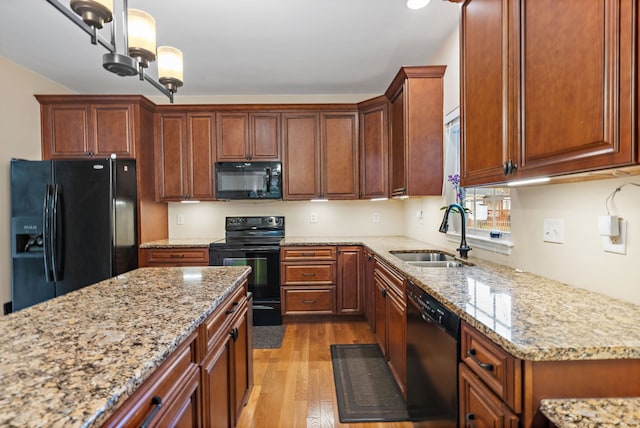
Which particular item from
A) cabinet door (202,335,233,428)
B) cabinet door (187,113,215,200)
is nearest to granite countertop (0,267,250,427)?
cabinet door (202,335,233,428)

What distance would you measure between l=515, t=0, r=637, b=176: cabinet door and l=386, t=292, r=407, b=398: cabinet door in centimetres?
107

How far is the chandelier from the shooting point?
1178 millimetres

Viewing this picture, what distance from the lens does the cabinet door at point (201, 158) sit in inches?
139

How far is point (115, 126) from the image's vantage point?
323 cm

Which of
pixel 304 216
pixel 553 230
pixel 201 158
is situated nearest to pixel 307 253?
pixel 304 216

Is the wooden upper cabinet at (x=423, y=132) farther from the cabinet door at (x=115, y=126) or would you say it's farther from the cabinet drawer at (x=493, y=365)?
the cabinet door at (x=115, y=126)

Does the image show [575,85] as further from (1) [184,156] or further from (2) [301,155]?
(1) [184,156]

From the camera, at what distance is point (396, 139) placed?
3.10m

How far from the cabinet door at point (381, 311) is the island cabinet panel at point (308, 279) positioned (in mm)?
682

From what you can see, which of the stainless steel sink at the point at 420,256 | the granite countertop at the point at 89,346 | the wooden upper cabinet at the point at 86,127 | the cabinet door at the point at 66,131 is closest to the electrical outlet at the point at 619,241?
the stainless steel sink at the point at 420,256

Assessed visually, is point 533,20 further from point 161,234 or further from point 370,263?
point 161,234

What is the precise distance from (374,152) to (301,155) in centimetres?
81

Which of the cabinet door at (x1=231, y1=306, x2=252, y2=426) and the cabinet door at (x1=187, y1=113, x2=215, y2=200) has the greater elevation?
the cabinet door at (x1=187, y1=113, x2=215, y2=200)

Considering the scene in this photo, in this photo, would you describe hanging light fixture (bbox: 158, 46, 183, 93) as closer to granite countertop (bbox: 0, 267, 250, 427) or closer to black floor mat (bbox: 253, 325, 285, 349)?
granite countertop (bbox: 0, 267, 250, 427)
